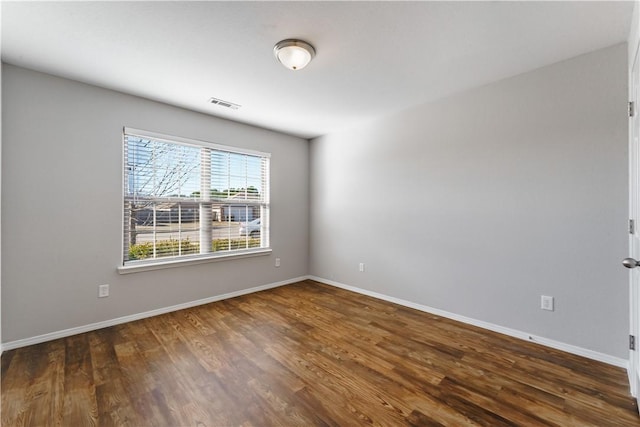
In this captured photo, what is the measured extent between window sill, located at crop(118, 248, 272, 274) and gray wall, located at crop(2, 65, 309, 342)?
0.07 meters

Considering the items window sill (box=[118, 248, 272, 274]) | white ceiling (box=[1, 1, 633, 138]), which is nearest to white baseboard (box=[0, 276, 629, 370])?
window sill (box=[118, 248, 272, 274])

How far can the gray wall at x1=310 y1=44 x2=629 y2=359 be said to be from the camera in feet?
7.14

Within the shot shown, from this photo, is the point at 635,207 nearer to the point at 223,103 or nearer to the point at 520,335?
the point at 520,335

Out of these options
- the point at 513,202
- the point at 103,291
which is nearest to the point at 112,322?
the point at 103,291

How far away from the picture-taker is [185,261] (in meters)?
3.38

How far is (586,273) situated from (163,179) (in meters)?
4.34

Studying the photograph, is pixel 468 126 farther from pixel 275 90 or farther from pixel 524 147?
pixel 275 90

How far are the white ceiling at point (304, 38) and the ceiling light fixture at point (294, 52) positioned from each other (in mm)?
55

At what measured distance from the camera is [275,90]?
2908mm

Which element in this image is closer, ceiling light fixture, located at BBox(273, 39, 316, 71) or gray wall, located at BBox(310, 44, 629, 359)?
ceiling light fixture, located at BBox(273, 39, 316, 71)

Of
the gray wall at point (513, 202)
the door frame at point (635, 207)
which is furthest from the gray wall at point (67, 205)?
the door frame at point (635, 207)

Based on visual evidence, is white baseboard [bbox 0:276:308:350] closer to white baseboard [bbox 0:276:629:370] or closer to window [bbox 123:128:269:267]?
white baseboard [bbox 0:276:629:370]

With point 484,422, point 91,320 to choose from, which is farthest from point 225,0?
point 91,320

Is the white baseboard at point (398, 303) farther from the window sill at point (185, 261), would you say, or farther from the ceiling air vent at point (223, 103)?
the ceiling air vent at point (223, 103)
